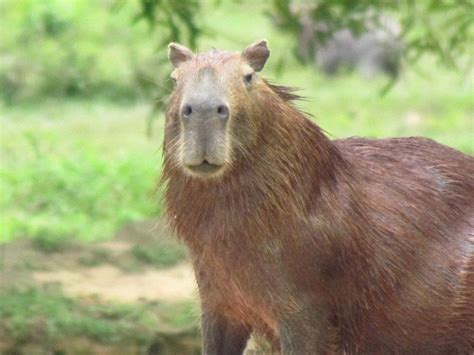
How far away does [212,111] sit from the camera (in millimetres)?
3318

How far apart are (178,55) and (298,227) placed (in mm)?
588

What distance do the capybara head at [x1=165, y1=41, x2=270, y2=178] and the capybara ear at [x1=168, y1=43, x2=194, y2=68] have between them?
3 cm

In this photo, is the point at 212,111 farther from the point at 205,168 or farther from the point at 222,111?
the point at 205,168

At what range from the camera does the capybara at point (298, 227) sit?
3.42 metres

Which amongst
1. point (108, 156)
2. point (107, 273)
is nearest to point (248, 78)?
point (107, 273)

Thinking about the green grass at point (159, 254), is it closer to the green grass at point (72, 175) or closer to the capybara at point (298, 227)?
the green grass at point (72, 175)

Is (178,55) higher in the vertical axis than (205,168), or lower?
higher

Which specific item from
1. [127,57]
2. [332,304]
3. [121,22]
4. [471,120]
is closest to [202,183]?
[332,304]

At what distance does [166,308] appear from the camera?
6.76m

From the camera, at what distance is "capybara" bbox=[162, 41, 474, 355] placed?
3424 mm

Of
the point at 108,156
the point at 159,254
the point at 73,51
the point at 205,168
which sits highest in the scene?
the point at 73,51

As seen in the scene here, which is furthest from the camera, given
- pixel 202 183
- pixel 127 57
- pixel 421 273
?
pixel 127 57

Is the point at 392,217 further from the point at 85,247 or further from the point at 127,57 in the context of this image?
the point at 127,57

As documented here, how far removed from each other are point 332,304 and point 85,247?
14.4 ft
